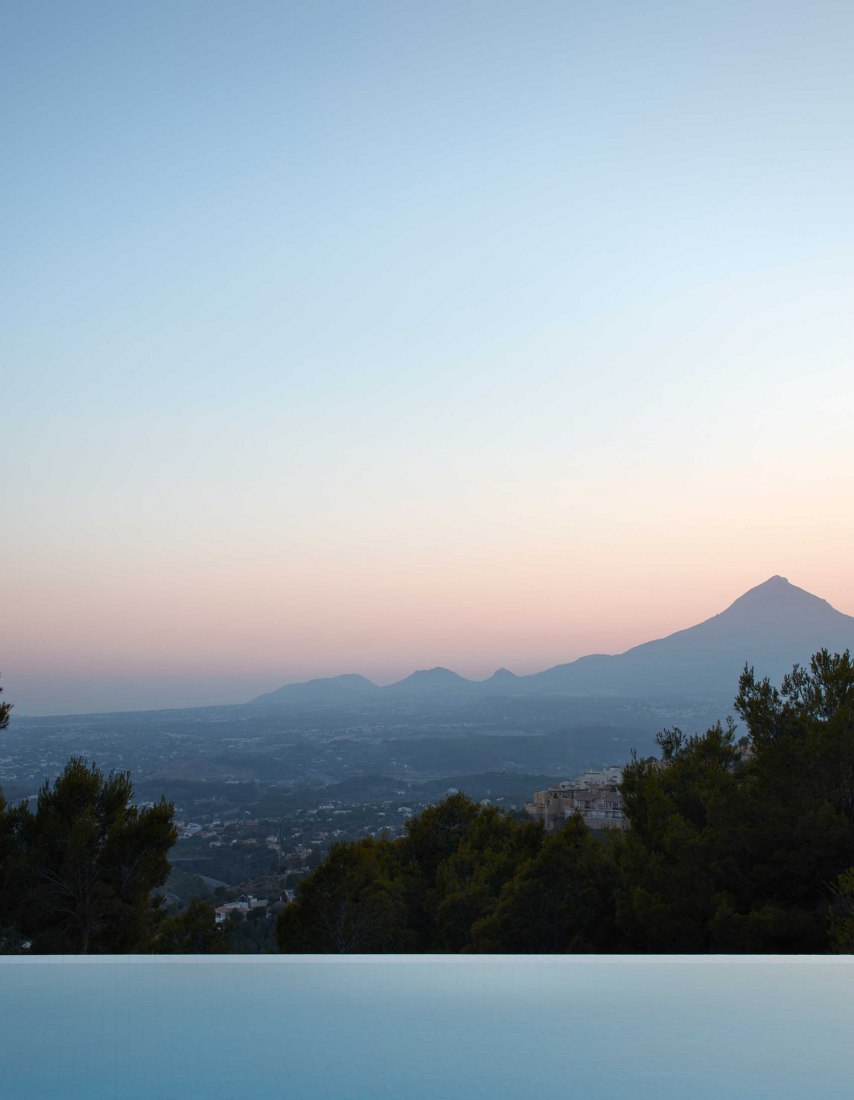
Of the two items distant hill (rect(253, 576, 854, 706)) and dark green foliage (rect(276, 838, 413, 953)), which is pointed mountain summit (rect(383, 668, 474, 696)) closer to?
distant hill (rect(253, 576, 854, 706))

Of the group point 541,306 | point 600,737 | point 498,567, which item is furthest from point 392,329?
point 600,737

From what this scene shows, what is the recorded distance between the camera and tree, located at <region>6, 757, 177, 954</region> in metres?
7.50

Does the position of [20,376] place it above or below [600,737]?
above

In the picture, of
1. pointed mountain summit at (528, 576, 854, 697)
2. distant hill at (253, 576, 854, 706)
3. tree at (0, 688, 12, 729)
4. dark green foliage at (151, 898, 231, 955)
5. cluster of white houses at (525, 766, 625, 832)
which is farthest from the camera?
distant hill at (253, 576, 854, 706)

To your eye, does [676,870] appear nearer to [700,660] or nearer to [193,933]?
[193,933]

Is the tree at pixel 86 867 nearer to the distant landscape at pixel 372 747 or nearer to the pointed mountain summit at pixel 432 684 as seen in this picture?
the distant landscape at pixel 372 747

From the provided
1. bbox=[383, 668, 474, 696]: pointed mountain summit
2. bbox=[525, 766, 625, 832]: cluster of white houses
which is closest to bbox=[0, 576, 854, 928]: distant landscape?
bbox=[525, 766, 625, 832]: cluster of white houses

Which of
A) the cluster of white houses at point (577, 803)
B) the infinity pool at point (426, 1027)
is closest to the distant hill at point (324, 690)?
the cluster of white houses at point (577, 803)

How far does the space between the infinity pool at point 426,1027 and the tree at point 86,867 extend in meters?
2.99

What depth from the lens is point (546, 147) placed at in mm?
10891

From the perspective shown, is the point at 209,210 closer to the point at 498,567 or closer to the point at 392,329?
the point at 392,329

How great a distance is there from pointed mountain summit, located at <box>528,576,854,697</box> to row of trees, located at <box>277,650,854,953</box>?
68.8 metres

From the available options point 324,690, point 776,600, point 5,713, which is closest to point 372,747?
point 5,713

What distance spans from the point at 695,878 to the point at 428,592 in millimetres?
21029
